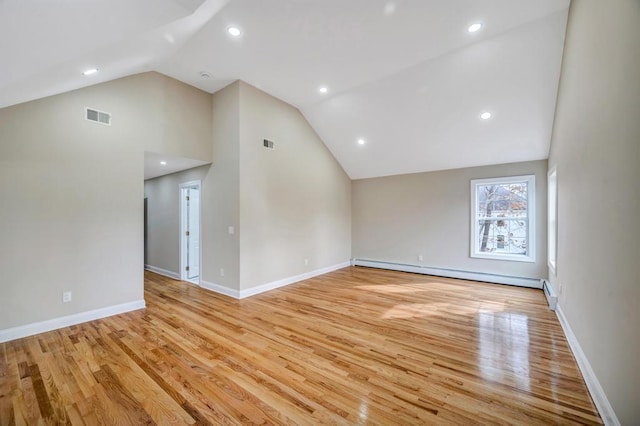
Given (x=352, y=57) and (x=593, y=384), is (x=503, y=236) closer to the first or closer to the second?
(x=593, y=384)

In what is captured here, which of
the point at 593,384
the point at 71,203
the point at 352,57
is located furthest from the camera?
the point at 352,57

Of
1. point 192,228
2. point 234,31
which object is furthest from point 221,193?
point 234,31

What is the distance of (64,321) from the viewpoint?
312 centimetres

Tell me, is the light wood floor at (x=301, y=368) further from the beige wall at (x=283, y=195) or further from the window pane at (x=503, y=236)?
the window pane at (x=503, y=236)

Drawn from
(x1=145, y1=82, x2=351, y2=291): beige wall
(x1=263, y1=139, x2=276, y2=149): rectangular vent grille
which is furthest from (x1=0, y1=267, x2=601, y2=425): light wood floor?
(x1=263, y1=139, x2=276, y2=149): rectangular vent grille

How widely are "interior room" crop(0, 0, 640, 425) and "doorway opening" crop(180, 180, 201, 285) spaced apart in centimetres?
6

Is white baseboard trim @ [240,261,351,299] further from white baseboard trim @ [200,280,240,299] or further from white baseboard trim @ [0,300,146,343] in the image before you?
white baseboard trim @ [0,300,146,343]

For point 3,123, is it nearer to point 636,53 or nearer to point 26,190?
point 26,190

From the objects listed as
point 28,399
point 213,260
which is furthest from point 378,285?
point 28,399

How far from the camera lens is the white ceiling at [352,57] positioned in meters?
1.81

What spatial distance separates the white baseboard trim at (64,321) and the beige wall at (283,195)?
156 cm

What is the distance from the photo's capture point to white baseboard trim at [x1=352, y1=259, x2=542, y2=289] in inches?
191

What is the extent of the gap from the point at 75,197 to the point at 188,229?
7.53 ft

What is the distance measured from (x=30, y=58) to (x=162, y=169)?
3.68 meters
